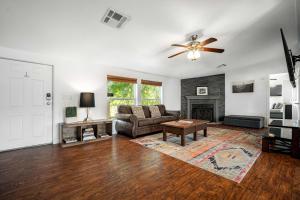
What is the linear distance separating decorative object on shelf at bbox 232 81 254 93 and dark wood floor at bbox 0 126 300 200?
362cm

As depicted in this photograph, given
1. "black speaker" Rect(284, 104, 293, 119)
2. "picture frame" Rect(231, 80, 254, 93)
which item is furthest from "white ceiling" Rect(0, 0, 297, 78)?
"black speaker" Rect(284, 104, 293, 119)

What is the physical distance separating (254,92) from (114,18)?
229 inches

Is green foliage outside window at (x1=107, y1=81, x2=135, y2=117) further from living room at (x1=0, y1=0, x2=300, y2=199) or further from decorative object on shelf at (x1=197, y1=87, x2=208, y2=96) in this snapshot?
decorative object on shelf at (x1=197, y1=87, x2=208, y2=96)

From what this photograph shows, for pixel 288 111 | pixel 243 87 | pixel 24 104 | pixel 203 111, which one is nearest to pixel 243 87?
pixel 243 87

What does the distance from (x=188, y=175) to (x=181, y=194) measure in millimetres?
450

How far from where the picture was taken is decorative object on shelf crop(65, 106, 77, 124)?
3530 mm

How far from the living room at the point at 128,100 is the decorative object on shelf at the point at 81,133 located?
31 mm

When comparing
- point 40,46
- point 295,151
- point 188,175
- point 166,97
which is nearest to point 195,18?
point 188,175

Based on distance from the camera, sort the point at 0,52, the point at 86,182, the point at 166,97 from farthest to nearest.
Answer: the point at 166,97
the point at 0,52
the point at 86,182

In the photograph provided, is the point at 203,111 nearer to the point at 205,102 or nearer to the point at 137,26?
the point at 205,102

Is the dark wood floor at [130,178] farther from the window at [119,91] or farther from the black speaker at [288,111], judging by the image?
the black speaker at [288,111]

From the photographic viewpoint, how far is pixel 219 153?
279cm

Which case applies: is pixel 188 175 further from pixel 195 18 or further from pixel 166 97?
pixel 166 97

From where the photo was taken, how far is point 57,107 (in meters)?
3.62
